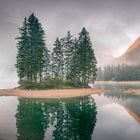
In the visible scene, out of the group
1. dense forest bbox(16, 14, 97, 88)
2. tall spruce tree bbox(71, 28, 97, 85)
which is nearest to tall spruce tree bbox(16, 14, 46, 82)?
dense forest bbox(16, 14, 97, 88)

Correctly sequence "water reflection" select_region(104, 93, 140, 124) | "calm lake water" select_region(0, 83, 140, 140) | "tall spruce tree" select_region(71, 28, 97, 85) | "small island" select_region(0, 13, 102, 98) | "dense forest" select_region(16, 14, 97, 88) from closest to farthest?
1. "calm lake water" select_region(0, 83, 140, 140)
2. "water reflection" select_region(104, 93, 140, 124)
3. "small island" select_region(0, 13, 102, 98)
4. "dense forest" select_region(16, 14, 97, 88)
5. "tall spruce tree" select_region(71, 28, 97, 85)

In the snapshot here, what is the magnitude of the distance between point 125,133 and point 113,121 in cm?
533

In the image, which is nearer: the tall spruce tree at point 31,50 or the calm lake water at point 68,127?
the calm lake water at point 68,127

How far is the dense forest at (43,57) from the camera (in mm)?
66125

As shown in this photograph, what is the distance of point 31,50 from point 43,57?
6748 millimetres

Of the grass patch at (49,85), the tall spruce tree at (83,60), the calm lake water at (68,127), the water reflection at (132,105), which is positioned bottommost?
the calm lake water at (68,127)

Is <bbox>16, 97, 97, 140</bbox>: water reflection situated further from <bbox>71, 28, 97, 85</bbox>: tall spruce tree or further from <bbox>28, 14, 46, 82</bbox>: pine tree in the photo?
<bbox>71, 28, 97, 85</bbox>: tall spruce tree

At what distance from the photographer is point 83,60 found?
7644 centimetres

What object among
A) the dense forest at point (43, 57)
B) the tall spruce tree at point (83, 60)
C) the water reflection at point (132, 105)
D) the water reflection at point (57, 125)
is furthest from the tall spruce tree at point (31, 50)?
the water reflection at point (57, 125)

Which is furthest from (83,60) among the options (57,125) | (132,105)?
(57,125)

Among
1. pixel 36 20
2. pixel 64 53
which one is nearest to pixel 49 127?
pixel 36 20

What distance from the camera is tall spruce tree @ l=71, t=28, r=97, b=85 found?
7575 centimetres

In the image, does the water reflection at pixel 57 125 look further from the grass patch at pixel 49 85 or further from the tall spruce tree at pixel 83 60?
the tall spruce tree at pixel 83 60

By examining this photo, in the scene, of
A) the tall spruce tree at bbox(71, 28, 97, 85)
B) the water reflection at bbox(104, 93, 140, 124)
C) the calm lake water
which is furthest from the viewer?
the tall spruce tree at bbox(71, 28, 97, 85)
